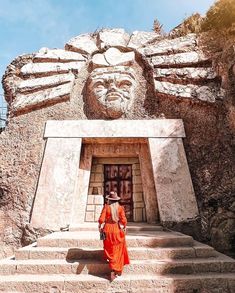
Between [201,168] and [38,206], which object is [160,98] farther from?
[38,206]

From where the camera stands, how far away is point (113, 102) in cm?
794

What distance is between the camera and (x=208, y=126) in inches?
297

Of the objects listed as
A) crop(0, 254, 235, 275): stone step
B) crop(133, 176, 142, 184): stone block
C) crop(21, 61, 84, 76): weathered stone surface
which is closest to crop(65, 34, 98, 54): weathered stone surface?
crop(21, 61, 84, 76): weathered stone surface

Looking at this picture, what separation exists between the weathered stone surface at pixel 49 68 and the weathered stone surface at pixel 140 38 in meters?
1.77

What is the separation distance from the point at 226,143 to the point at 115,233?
4.17m

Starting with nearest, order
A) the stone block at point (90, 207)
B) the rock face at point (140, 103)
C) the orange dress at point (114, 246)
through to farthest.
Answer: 1. the orange dress at point (114, 246)
2. the rock face at point (140, 103)
3. the stone block at point (90, 207)

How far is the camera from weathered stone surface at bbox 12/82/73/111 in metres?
8.24

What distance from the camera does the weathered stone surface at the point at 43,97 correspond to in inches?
324

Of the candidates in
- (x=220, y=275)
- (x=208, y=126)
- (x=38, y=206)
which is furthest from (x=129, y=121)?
(x=220, y=275)

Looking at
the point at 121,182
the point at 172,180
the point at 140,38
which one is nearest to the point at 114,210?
the point at 172,180

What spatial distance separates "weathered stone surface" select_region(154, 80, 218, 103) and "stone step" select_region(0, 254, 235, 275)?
440 centimetres

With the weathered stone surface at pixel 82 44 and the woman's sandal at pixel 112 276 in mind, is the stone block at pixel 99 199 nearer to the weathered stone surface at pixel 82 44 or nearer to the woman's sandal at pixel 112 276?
the woman's sandal at pixel 112 276

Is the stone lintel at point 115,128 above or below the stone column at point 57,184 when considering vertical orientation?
above

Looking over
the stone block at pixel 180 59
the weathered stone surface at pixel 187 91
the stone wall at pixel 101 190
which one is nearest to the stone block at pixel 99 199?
the stone wall at pixel 101 190
